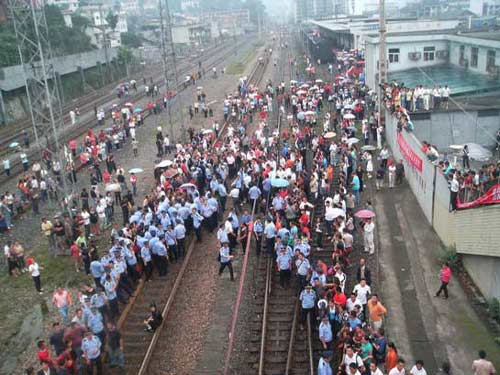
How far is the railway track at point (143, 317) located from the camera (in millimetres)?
11053

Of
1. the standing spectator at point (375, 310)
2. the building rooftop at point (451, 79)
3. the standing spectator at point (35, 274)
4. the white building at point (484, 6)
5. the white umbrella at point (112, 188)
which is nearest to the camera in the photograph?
the standing spectator at point (375, 310)

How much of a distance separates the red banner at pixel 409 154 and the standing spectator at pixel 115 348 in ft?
38.4

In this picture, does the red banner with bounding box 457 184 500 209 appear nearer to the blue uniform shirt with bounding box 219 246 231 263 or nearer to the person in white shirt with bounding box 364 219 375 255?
the person in white shirt with bounding box 364 219 375 255

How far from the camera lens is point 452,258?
14.1 meters

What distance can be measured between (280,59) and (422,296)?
60.1 m

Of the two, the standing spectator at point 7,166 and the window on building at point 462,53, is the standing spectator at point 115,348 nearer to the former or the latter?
the standing spectator at point 7,166

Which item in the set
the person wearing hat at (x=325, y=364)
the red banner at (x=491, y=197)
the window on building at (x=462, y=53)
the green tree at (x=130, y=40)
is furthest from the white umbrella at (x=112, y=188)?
the green tree at (x=130, y=40)

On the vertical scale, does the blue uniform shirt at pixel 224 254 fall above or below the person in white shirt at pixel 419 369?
below

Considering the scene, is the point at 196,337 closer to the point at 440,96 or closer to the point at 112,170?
the point at 112,170

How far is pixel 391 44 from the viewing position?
3416cm

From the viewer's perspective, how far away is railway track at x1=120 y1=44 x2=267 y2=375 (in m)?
11.1

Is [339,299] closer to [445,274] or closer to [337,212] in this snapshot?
[445,274]

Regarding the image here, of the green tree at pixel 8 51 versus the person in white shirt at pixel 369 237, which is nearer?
the person in white shirt at pixel 369 237

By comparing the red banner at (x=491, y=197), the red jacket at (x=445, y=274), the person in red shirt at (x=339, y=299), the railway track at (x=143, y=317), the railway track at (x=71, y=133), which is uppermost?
the red banner at (x=491, y=197)
